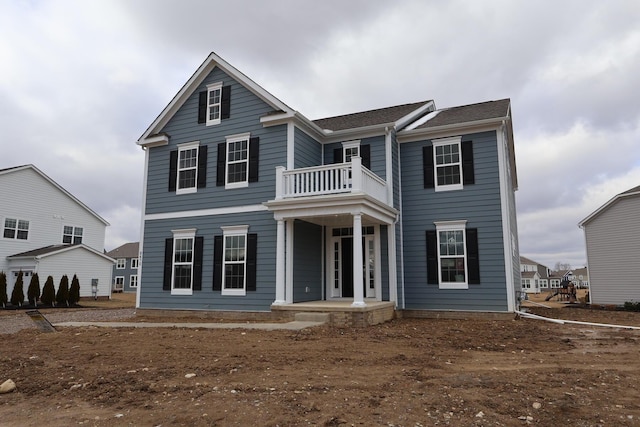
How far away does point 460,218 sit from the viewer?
13781mm

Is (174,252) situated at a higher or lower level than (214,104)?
lower

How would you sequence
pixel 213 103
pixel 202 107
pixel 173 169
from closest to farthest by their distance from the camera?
pixel 213 103
pixel 202 107
pixel 173 169

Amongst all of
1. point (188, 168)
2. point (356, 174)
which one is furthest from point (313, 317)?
point (188, 168)

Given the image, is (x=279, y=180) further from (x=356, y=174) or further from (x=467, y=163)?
(x=467, y=163)

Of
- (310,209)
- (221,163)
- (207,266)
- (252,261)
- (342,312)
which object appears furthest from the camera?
(221,163)

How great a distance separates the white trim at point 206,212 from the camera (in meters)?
13.9

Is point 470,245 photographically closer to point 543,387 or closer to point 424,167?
point 424,167

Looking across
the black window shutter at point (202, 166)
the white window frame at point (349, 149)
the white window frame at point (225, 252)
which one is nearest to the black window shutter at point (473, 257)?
the white window frame at point (349, 149)

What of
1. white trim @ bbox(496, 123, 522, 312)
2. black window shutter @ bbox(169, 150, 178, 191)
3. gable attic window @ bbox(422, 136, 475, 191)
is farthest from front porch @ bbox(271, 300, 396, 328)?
black window shutter @ bbox(169, 150, 178, 191)

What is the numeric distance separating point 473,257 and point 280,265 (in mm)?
5833

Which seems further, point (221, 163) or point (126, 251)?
point (126, 251)

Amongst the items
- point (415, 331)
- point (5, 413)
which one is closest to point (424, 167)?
point (415, 331)

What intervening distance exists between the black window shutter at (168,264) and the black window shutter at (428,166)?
8853 millimetres

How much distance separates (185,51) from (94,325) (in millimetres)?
8742
